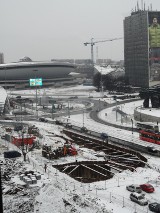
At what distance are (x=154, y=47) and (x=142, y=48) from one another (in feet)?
23.4

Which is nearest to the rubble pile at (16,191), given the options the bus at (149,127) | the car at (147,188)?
the car at (147,188)

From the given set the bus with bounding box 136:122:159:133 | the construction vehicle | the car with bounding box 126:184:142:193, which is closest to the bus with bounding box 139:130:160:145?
the bus with bounding box 136:122:159:133

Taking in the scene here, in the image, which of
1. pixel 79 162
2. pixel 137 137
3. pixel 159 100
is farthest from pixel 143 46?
pixel 79 162

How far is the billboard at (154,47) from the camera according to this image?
267 feet

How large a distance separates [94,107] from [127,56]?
4280cm

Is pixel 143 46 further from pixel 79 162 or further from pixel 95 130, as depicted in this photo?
pixel 79 162

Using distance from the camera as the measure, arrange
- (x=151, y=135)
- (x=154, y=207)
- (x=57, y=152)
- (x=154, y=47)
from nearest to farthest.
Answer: (x=154, y=207) → (x=57, y=152) → (x=151, y=135) → (x=154, y=47)

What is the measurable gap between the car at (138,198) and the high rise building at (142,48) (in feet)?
217

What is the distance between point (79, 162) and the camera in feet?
85.1

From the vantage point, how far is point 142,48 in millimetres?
88812

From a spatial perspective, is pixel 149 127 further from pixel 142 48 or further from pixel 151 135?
pixel 142 48

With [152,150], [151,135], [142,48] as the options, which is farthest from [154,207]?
[142,48]

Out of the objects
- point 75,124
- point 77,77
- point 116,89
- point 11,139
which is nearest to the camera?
point 11,139

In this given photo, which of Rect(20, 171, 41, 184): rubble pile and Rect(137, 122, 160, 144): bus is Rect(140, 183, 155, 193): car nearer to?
Rect(20, 171, 41, 184): rubble pile
